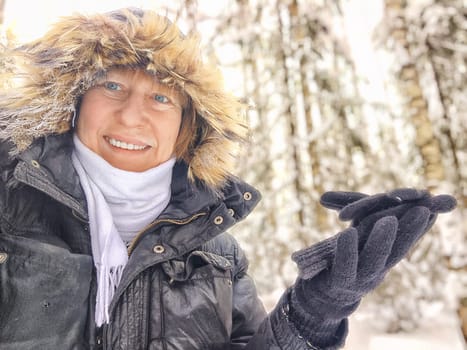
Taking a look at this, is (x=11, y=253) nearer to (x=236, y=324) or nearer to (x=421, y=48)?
(x=236, y=324)

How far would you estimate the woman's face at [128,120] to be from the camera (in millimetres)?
1446

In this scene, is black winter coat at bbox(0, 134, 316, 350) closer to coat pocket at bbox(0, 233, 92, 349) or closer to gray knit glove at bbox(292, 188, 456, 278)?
coat pocket at bbox(0, 233, 92, 349)

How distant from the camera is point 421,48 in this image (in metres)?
4.32

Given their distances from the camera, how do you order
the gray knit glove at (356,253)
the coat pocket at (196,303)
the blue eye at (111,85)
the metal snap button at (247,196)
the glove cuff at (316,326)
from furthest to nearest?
the metal snap button at (247,196)
the blue eye at (111,85)
the coat pocket at (196,303)
the glove cuff at (316,326)
the gray knit glove at (356,253)

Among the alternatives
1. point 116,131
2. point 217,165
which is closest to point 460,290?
point 217,165

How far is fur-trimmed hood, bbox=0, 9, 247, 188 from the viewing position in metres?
1.45

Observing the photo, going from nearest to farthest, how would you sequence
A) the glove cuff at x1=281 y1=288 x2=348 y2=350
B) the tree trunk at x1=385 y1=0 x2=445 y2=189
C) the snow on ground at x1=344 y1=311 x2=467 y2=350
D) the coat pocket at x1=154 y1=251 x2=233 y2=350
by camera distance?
the glove cuff at x1=281 y1=288 x2=348 y2=350, the coat pocket at x1=154 y1=251 x2=233 y2=350, the tree trunk at x1=385 y1=0 x2=445 y2=189, the snow on ground at x1=344 y1=311 x2=467 y2=350

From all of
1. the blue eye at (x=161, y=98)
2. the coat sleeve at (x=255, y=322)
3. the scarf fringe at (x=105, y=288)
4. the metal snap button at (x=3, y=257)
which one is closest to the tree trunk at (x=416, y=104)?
the coat sleeve at (x=255, y=322)

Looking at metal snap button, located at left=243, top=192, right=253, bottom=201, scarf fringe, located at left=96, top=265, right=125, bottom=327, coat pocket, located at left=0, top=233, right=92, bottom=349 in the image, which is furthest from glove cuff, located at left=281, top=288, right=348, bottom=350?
coat pocket, located at left=0, top=233, right=92, bottom=349

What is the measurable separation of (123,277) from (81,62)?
83cm

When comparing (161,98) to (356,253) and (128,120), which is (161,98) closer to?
(128,120)

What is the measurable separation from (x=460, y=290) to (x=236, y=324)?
271cm

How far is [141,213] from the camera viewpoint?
4.98 feet

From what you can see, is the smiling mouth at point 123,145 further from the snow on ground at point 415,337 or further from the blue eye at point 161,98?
the snow on ground at point 415,337
